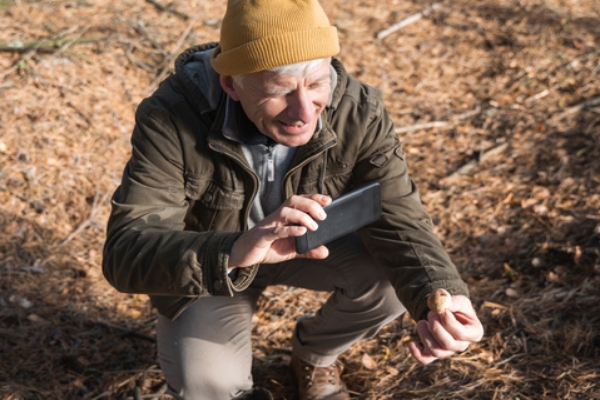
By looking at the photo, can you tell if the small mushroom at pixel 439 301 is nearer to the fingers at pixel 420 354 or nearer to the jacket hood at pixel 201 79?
the fingers at pixel 420 354

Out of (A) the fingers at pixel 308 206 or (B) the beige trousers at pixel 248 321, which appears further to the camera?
(B) the beige trousers at pixel 248 321

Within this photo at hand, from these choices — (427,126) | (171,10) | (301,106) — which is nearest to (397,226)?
(301,106)

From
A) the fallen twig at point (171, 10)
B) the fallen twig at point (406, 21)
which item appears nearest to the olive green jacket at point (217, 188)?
the fallen twig at point (171, 10)

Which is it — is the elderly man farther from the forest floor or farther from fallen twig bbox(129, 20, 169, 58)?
fallen twig bbox(129, 20, 169, 58)

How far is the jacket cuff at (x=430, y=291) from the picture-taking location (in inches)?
93.8

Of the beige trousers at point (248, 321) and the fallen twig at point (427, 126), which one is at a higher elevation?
the beige trousers at point (248, 321)

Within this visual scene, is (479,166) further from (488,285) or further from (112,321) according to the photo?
(112,321)

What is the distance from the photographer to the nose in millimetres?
2311

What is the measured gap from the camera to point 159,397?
10.4 feet

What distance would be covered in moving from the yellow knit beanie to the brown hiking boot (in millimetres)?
1612

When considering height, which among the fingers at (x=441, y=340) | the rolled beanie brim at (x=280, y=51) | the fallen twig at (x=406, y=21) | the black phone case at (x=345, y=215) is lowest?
the fingers at (x=441, y=340)

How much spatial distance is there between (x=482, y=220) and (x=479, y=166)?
0.71 meters

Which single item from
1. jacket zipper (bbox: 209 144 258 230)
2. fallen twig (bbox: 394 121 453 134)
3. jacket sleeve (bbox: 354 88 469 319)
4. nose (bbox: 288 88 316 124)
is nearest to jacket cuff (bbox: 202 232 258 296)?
jacket zipper (bbox: 209 144 258 230)

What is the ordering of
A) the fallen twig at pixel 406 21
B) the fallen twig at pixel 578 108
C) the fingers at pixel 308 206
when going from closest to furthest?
the fingers at pixel 308 206, the fallen twig at pixel 578 108, the fallen twig at pixel 406 21
